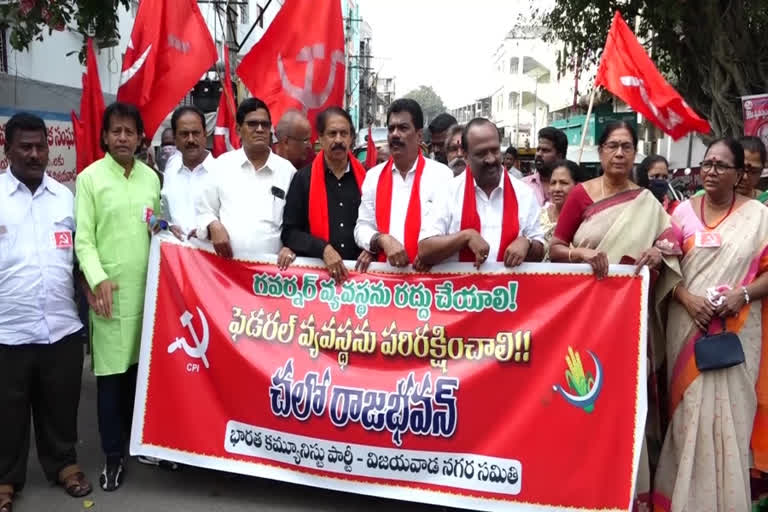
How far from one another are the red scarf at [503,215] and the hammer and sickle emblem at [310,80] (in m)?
2.18

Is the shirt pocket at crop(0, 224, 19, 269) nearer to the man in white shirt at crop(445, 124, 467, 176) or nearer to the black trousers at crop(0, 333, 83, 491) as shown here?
the black trousers at crop(0, 333, 83, 491)

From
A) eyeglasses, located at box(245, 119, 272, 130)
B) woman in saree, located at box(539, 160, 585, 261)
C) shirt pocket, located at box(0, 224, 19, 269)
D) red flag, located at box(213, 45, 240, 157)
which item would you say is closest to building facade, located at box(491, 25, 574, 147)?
red flag, located at box(213, 45, 240, 157)

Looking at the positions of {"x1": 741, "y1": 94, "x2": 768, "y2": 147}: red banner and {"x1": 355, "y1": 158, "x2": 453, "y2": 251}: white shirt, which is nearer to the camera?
{"x1": 355, "y1": 158, "x2": 453, "y2": 251}: white shirt


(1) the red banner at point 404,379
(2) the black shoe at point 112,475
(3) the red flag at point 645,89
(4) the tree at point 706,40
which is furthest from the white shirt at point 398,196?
(4) the tree at point 706,40

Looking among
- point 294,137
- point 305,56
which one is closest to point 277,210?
point 294,137

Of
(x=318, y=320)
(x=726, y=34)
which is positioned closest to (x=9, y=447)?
(x=318, y=320)

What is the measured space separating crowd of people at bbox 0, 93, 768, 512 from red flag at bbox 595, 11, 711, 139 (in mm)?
1802

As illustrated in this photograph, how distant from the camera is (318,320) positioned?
3.80 m

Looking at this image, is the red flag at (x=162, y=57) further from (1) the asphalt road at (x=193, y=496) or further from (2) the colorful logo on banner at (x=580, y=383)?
(2) the colorful logo on banner at (x=580, y=383)

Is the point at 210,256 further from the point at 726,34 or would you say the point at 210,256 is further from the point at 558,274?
the point at 726,34

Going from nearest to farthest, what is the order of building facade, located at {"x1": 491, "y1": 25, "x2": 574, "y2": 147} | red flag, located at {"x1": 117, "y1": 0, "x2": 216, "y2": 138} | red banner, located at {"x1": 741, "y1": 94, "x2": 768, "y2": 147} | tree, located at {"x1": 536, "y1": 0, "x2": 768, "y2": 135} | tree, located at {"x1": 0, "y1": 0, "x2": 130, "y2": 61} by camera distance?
1. red flag, located at {"x1": 117, "y1": 0, "x2": 216, "y2": 138}
2. tree, located at {"x1": 0, "y1": 0, "x2": 130, "y2": 61}
3. red banner, located at {"x1": 741, "y1": 94, "x2": 768, "y2": 147}
4. tree, located at {"x1": 536, "y1": 0, "x2": 768, "y2": 135}
5. building facade, located at {"x1": 491, "y1": 25, "x2": 574, "y2": 147}

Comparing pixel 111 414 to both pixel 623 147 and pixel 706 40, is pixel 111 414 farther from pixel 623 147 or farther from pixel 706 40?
pixel 706 40

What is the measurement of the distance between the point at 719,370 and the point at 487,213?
1268 mm

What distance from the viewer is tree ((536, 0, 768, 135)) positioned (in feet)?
43.8
